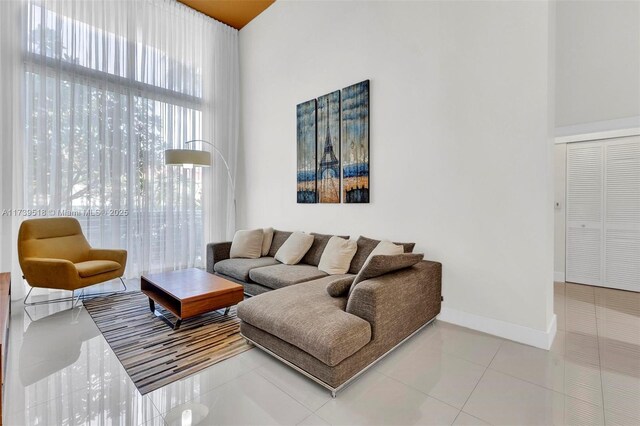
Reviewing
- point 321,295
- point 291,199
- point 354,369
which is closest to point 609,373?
point 354,369

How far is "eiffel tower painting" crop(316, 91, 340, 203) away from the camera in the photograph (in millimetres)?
3939


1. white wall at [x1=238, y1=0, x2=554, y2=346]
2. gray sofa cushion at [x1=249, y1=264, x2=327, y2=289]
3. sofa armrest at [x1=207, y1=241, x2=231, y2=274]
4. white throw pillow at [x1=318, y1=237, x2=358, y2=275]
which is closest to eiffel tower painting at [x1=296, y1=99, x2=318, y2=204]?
white wall at [x1=238, y1=0, x2=554, y2=346]

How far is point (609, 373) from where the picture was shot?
6.82ft

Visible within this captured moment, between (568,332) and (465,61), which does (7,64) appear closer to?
(465,61)

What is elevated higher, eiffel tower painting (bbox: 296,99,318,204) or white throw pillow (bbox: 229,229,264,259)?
eiffel tower painting (bbox: 296,99,318,204)

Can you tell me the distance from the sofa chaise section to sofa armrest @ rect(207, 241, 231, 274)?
6.41 feet

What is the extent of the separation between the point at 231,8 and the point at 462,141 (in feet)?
14.4

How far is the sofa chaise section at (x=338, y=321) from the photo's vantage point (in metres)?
1.82

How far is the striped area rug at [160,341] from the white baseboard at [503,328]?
6.41 feet

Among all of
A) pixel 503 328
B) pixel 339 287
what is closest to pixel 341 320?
pixel 339 287

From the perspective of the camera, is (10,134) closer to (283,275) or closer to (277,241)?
(277,241)

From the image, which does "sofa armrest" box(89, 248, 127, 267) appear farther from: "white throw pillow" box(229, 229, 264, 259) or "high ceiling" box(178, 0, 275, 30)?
"high ceiling" box(178, 0, 275, 30)

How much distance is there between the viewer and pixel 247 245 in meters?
4.22

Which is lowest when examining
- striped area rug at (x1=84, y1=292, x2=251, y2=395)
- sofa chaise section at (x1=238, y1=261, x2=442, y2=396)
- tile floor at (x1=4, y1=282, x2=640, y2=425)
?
tile floor at (x1=4, y1=282, x2=640, y2=425)
